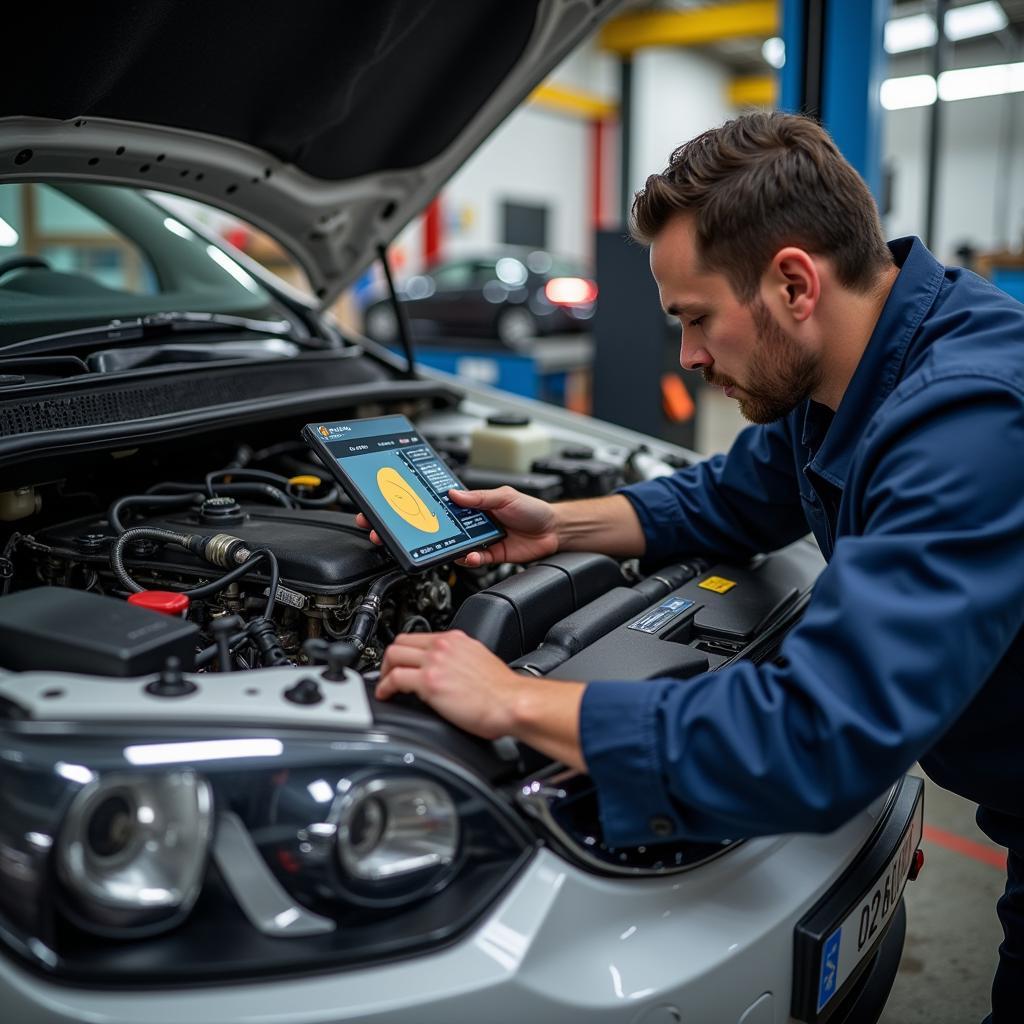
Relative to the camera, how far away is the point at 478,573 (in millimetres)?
1652

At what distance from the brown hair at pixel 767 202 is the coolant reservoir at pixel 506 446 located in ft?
2.36

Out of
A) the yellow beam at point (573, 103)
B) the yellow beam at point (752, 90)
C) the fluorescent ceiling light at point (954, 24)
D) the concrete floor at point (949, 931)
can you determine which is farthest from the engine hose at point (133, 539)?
the yellow beam at point (752, 90)

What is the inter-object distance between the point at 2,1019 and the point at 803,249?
1.12 metres

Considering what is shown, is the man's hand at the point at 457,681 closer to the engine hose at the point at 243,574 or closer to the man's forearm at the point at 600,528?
the engine hose at the point at 243,574

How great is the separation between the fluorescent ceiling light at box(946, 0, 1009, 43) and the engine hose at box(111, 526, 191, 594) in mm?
11419

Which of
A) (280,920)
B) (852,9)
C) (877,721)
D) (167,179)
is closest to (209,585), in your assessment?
(280,920)

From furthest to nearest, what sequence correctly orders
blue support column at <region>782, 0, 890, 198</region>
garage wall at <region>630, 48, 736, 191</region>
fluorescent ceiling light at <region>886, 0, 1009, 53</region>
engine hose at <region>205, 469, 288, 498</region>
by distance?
garage wall at <region>630, 48, 736, 191</region> < fluorescent ceiling light at <region>886, 0, 1009, 53</region> < blue support column at <region>782, 0, 890, 198</region> < engine hose at <region>205, 469, 288, 498</region>

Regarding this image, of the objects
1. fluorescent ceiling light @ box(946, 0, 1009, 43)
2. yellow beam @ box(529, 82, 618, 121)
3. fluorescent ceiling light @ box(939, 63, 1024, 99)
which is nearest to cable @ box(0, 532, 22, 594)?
fluorescent ceiling light @ box(946, 0, 1009, 43)

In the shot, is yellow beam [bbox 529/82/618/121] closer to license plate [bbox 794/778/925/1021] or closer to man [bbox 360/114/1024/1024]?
man [bbox 360/114/1024/1024]

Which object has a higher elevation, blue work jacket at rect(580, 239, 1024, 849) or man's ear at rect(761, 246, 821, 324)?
man's ear at rect(761, 246, 821, 324)

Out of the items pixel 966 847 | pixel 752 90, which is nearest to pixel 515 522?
pixel 966 847

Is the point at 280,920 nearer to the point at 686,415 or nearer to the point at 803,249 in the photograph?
the point at 803,249

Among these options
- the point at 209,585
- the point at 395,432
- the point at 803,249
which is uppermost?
the point at 803,249

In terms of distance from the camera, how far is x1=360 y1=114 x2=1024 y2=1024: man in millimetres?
913
